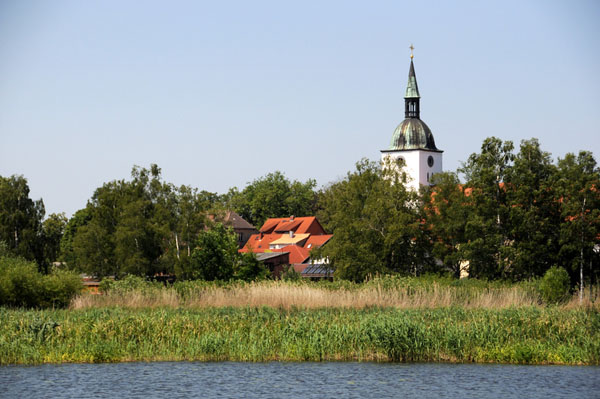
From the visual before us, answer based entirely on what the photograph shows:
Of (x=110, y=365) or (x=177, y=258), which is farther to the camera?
(x=177, y=258)

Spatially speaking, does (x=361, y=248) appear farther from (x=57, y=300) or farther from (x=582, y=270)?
(x=57, y=300)

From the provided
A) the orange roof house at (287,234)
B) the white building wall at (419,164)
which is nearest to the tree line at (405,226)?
the white building wall at (419,164)

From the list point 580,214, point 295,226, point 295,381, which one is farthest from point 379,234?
point 295,226

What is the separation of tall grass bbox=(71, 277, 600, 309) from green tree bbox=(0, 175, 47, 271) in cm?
3233

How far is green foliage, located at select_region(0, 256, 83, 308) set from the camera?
41.5 meters

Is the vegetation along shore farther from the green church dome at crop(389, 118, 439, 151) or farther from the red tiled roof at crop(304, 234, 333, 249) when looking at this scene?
the red tiled roof at crop(304, 234, 333, 249)

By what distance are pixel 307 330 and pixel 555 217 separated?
90.9ft

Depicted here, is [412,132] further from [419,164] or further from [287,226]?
[287,226]

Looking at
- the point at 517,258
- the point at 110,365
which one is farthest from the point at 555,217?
the point at 110,365

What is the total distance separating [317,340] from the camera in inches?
1169

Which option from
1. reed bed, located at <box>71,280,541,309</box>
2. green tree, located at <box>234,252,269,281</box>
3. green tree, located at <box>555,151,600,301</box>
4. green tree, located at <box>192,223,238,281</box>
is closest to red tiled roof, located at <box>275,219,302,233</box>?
green tree, located at <box>234,252,269,281</box>

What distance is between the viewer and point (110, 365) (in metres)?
29.0

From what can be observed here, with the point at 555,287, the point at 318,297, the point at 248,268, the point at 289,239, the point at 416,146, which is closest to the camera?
the point at 318,297

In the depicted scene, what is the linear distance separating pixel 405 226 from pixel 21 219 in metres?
35.2
